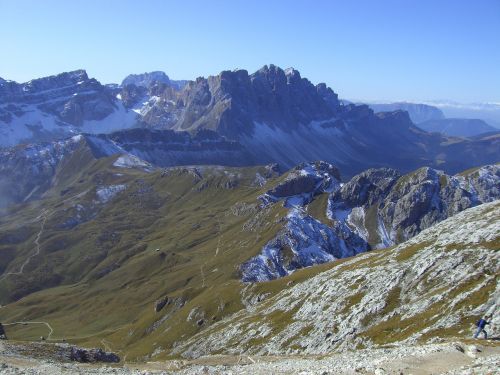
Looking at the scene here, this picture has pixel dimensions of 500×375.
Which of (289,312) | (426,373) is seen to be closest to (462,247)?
(289,312)

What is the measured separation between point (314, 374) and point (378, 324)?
152 feet

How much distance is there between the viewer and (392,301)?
306ft

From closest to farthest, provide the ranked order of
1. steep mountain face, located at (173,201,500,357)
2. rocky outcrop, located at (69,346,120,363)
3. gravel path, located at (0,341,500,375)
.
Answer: gravel path, located at (0,341,500,375), rocky outcrop, located at (69,346,120,363), steep mountain face, located at (173,201,500,357)

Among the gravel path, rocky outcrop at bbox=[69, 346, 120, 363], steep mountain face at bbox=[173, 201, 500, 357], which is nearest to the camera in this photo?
the gravel path

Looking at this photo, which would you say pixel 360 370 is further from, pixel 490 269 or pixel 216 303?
pixel 216 303

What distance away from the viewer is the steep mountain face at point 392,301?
7600 cm

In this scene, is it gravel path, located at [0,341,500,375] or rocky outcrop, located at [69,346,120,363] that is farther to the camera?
rocky outcrop, located at [69,346,120,363]

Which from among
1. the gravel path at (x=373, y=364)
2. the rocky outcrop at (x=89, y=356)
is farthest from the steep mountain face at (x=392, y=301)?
the rocky outcrop at (x=89, y=356)

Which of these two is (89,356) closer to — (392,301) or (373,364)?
(373,364)

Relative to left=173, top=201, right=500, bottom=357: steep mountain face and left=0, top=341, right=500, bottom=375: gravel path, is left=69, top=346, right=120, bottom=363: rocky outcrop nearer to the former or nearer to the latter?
left=0, top=341, right=500, bottom=375: gravel path

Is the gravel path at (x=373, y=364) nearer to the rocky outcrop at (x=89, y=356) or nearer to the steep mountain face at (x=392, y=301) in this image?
the rocky outcrop at (x=89, y=356)

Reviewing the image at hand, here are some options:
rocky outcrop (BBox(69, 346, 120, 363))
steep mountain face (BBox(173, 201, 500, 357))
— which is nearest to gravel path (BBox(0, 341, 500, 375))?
rocky outcrop (BBox(69, 346, 120, 363))

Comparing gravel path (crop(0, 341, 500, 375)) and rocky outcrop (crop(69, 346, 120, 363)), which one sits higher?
gravel path (crop(0, 341, 500, 375))

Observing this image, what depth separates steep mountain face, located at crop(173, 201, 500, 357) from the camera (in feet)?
249
